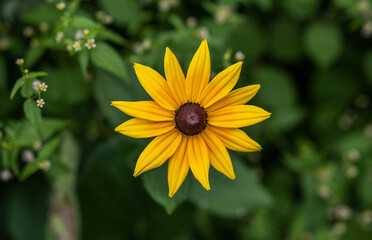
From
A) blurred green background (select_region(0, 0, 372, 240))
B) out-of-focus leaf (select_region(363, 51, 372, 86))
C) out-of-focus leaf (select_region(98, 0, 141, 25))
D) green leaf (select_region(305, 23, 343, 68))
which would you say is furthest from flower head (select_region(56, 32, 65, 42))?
out-of-focus leaf (select_region(363, 51, 372, 86))

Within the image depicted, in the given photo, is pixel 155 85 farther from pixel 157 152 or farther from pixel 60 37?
pixel 60 37

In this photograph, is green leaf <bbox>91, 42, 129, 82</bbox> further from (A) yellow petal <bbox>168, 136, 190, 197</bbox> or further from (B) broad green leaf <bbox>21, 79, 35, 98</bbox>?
(A) yellow petal <bbox>168, 136, 190, 197</bbox>

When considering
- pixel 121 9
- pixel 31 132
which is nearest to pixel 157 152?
pixel 31 132

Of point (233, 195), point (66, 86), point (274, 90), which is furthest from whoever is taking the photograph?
point (274, 90)

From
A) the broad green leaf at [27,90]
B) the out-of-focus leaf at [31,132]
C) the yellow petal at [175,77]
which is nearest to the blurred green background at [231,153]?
the out-of-focus leaf at [31,132]

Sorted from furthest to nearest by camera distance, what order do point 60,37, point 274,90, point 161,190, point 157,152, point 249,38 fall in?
point 274,90 < point 249,38 < point 60,37 < point 161,190 < point 157,152

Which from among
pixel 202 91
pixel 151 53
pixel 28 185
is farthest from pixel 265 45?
pixel 28 185

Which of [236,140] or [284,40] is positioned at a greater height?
[284,40]
